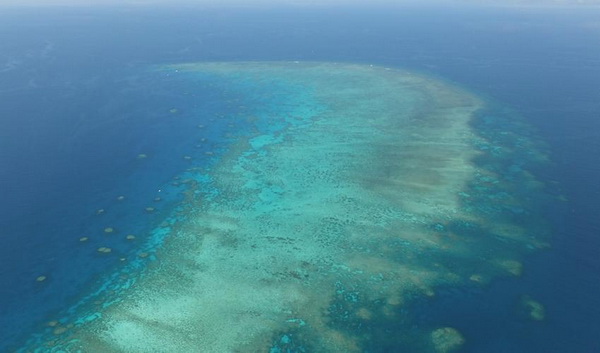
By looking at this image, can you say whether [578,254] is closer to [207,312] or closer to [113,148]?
[207,312]

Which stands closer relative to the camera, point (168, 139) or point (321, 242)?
point (321, 242)

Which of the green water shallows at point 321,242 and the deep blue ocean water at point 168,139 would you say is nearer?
the green water shallows at point 321,242

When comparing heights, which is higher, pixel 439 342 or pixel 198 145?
pixel 198 145

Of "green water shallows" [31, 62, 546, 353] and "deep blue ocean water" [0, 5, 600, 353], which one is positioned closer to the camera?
"green water shallows" [31, 62, 546, 353]

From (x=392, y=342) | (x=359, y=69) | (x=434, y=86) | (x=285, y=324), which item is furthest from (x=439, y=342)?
(x=359, y=69)
